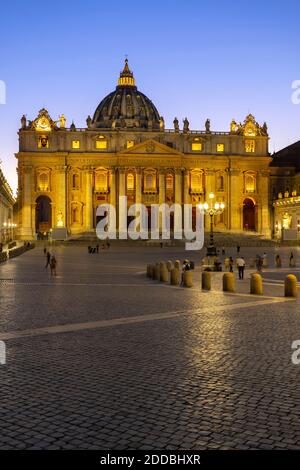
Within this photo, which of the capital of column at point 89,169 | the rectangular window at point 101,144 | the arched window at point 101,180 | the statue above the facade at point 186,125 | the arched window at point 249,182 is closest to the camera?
the capital of column at point 89,169

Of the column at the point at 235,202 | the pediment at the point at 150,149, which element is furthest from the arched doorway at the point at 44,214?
the column at the point at 235,202

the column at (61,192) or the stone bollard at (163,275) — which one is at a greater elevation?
the column at (61,192)

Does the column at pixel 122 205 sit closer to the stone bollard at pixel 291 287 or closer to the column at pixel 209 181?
the column at pixel 209 181

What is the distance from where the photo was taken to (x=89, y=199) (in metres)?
93.9

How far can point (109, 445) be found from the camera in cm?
660

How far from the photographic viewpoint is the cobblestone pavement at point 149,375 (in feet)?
22.9

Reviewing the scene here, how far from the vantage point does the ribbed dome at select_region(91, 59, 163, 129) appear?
114250mm

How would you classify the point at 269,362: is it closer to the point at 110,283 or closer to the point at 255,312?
the point at 255,312

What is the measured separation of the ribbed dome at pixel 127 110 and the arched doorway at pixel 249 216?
23.9 m

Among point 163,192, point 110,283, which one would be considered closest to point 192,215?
point 163,192

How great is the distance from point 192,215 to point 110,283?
72.3m

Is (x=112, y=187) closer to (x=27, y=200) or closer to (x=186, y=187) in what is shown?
(x=186, y=187)

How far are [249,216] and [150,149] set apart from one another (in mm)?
23092

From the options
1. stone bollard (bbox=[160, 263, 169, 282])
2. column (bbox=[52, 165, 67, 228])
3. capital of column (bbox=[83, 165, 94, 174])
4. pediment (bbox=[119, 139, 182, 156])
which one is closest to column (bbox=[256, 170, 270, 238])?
pediment (bbox=[119, 139, 182, 156])
